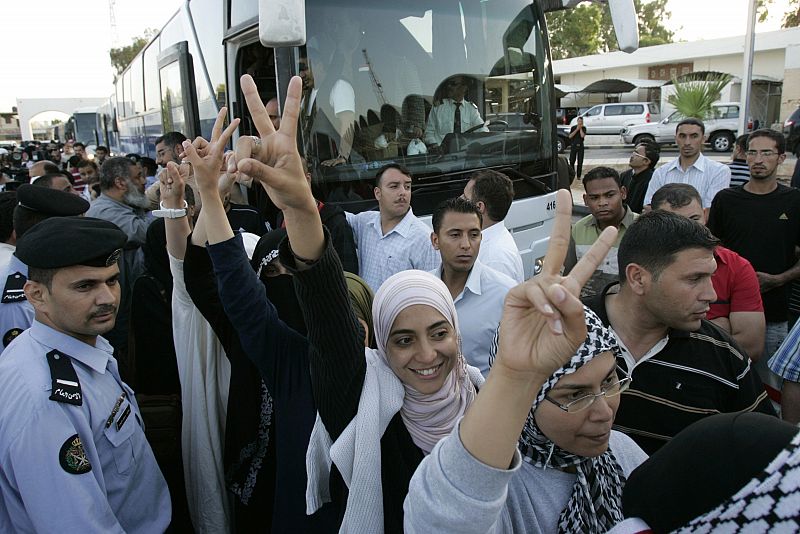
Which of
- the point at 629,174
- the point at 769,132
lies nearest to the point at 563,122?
the point at 629,174

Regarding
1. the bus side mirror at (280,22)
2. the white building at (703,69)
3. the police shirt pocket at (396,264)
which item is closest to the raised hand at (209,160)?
the bus side mirror at (280,22)

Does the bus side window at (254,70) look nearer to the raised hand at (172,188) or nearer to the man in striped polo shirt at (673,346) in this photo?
the raised hand at (172,188)

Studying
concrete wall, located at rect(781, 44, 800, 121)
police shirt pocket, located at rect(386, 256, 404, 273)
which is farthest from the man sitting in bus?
concrete wall, located at rect(781, 44, 800, 121)

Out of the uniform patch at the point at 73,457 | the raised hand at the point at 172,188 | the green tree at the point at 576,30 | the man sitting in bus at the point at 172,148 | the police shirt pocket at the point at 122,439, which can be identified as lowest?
the police shirt pocket at the point at 122,439

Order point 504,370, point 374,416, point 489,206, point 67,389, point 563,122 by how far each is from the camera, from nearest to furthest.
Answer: point 504,370 → point 374,416 → point 67,389 → point 489,206 → point 563,122

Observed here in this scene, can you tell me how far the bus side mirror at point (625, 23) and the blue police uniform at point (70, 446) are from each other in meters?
4.54

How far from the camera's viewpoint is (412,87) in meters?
4.82

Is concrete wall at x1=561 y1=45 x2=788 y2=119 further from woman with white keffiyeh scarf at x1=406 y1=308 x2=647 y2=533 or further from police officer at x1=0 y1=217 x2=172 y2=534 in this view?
police officer at x1=0 y1=217 x2=172 y2=534

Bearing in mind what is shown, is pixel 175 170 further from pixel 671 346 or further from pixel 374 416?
pixel 671 346

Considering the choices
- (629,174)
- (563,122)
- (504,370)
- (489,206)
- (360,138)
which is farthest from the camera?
(563,122)

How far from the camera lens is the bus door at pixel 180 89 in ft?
20.2

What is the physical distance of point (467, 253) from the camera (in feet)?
9.88

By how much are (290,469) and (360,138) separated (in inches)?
125

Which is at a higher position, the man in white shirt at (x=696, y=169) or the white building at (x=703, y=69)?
the white building at (x=703, y=69)
